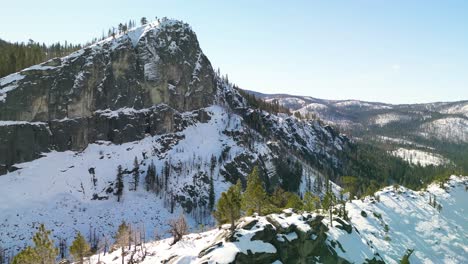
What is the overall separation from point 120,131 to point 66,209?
54.8 metres

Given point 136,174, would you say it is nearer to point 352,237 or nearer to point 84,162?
point 84,162

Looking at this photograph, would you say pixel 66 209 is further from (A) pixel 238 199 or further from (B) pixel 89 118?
(A) pixel 238 199

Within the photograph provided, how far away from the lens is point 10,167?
15962 centimetres

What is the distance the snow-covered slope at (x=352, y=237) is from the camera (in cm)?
5892

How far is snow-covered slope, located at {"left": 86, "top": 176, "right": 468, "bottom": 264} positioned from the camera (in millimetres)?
58916

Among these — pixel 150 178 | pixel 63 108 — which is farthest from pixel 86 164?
pixel 63 108

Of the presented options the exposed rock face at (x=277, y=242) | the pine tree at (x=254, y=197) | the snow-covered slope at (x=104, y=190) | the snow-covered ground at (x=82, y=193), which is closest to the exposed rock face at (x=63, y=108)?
the snow-covered slope at (x=104, y=190)

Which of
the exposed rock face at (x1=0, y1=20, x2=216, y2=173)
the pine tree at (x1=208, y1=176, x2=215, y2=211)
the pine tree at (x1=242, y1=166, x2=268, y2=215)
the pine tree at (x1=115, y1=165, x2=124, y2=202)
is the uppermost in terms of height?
the exposed rock face at (x1=0, y1=20, x2=216, y2=173)

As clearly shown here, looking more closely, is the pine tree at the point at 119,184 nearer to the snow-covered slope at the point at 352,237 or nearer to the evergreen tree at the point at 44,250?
the snow-covered slope at the point at 352,237

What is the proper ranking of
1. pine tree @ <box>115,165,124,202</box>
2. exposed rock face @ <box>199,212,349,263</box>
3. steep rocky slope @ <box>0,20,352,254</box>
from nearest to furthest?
exposed rock face @ <box>199,212,349,263</box>, steep rocky slope @ <box>0,20,352,254</box>, pine tree @ <box>115,165,124,202</box>

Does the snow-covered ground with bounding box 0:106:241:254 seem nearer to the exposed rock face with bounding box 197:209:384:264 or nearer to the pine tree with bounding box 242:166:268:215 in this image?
the pine tree with bounding box 242:166:268:215

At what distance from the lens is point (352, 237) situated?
74500mm

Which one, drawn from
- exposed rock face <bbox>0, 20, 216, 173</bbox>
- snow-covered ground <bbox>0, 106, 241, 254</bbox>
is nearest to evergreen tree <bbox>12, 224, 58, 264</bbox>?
snow-covered ground <bbox>0, 106, 241, 254</bbox>

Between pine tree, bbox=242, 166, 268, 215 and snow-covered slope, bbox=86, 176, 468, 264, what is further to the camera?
pine tree, bbox=242, 166, 268, 215
